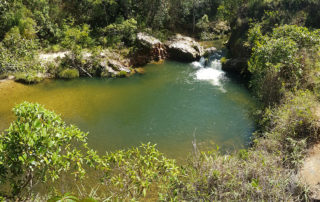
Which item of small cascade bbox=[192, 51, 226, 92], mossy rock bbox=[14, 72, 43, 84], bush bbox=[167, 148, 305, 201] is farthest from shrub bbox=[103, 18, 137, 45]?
bush bbox=[167, 148, 305, 201]

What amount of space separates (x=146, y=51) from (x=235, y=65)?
9.64 meters

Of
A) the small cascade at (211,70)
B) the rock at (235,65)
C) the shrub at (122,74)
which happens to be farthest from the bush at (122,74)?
the rock at (235,65)

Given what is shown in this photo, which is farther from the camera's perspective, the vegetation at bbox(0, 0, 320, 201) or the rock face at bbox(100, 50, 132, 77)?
the rock face at bbox(100, 50, 132, 77)

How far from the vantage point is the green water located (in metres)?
13.2

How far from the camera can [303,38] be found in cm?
1306

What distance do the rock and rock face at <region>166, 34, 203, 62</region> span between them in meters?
4.30

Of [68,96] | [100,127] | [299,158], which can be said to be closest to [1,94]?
[68,96]

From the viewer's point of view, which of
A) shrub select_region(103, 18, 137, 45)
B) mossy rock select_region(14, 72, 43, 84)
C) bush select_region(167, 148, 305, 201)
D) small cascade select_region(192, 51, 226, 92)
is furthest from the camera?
shrub select_region(103, 18, 137, 45)

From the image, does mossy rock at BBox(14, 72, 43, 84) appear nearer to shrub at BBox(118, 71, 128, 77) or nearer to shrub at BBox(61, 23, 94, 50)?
shrub at BBox(61, 23, 94, 50)

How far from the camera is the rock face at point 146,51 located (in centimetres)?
2586

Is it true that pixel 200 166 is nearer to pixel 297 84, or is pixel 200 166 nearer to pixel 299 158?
pixel 299 158

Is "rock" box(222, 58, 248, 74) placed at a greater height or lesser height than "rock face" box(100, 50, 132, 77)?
greater

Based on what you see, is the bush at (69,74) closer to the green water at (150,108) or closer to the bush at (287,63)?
the green water at (150,108)

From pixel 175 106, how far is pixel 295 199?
11514 mm
